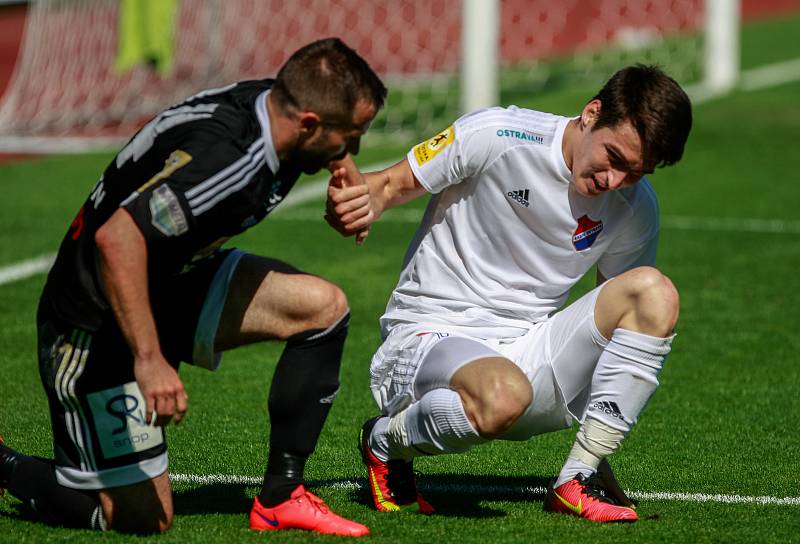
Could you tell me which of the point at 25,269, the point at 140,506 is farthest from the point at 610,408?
the point at 25,269

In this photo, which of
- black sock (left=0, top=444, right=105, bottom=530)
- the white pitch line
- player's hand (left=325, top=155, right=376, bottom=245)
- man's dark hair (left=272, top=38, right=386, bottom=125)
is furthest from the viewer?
the white pitch line

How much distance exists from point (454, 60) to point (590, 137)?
11686 millimetres

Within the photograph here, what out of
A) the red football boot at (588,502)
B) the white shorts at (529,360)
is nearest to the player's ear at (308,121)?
the white shorts at (529,360)

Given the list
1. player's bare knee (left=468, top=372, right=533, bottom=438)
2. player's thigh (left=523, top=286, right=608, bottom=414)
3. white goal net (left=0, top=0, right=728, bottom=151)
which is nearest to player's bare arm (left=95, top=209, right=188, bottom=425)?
player's bare knee (left=468, top=372, right=533, bottom=438)

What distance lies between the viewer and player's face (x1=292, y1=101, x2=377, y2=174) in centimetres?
360

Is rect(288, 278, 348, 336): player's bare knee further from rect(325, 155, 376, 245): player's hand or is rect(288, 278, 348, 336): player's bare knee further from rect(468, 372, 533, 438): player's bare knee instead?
rect(468, 372, 533, 438): player's bare knee

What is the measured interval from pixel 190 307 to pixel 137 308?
0.43m

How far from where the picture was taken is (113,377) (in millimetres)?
3869

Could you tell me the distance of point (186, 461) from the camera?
4.73m

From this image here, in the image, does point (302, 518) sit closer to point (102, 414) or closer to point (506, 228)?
point (102, 414)

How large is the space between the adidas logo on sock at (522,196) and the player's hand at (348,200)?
481 millimetres

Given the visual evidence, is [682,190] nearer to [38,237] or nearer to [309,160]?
[38,237]

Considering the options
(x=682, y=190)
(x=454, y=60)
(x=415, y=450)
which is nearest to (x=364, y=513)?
(x=415, y=450)

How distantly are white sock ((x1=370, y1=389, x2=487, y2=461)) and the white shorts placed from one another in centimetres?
8
